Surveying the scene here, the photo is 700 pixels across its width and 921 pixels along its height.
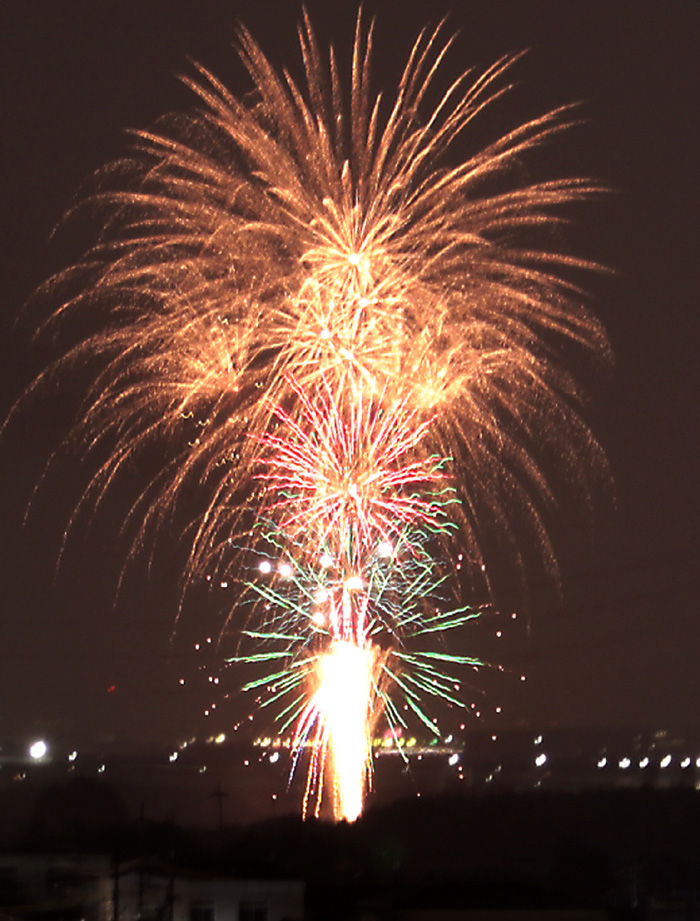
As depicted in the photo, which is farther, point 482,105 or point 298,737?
point 298,737

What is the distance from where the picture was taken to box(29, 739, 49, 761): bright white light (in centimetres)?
6462

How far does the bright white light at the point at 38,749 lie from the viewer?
64.6 meters

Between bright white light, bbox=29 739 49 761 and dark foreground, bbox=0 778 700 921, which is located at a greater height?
bright white light, bbox=29 739 49 761

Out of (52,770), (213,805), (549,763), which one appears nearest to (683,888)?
(213,805)

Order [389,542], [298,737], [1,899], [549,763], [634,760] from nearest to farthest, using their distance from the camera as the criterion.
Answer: [1,899] < [389,542] < [298,737] < [549,763] < [634,760]

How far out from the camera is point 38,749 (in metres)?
66.8

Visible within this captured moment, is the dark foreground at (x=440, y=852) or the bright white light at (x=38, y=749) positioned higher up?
the bright white light at (x=38, y=749)

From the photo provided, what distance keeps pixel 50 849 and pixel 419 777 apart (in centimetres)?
3480

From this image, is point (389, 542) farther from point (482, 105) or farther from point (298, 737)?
point (482, 105)

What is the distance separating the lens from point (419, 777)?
5356cm

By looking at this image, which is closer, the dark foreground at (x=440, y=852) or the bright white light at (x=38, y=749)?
the dark foreground at (x=440, y=852)

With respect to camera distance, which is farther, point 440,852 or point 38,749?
point 38,749

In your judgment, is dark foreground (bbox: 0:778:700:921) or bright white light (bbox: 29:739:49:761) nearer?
dark foreground (bbox: 0:778:700:921)

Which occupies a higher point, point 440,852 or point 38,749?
point 38,749
